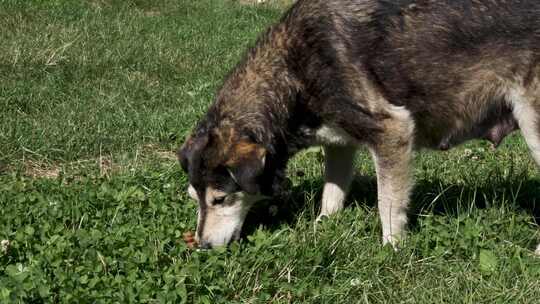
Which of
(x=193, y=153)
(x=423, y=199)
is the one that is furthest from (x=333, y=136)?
(x=423, y=199)

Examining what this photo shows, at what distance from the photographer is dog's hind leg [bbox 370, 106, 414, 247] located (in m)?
4.26

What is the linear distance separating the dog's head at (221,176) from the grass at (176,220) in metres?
0.16

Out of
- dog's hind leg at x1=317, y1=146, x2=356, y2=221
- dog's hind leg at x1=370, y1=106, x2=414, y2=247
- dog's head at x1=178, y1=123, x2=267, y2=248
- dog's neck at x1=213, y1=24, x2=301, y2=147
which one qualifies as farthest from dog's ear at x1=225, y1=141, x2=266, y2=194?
dog's hind leg at x1=317, y1=146, x2=356, y2=221

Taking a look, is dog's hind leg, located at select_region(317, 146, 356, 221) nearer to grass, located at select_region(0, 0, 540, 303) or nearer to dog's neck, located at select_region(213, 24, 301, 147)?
grass, located at select_region(0, 0, 540, 303)

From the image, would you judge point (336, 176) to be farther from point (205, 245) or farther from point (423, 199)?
point (205, 245)

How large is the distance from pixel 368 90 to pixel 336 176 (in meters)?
0.92

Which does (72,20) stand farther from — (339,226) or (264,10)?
(339,226)

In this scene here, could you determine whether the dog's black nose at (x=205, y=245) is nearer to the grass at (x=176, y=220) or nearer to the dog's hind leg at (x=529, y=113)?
the grass at (x=176, y=220)

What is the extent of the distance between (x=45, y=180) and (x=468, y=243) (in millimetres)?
2881

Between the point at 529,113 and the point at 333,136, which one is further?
the point at 333,136

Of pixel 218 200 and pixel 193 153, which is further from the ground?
pixel 193 153

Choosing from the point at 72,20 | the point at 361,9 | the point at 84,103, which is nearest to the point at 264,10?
the point at 72,20

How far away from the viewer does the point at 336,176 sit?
4.97m

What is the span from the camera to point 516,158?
611 cm
